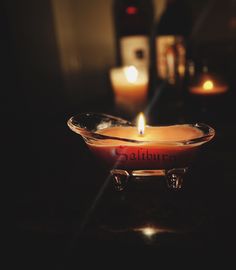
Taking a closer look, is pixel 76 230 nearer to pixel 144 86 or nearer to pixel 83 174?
pixel 83 174

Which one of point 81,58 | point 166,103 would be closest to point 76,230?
point 166,103

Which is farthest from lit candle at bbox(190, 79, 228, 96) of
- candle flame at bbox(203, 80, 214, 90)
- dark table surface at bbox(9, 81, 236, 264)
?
dark table surface at bbox(9, 81, 236, 264)

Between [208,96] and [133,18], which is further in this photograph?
[133,18]

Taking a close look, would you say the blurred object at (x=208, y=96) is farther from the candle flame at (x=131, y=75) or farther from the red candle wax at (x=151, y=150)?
the red candle wax at (x=151, y=150)

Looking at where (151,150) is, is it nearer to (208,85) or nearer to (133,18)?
(208,85)

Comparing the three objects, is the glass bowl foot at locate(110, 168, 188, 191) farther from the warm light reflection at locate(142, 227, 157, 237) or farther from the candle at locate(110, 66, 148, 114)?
the candle at locate(110, 66, 148, 114)

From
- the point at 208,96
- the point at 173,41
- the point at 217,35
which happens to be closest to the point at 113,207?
the point at 208,96

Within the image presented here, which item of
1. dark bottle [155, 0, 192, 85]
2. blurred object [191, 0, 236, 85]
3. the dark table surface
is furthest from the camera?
blurred object [191, 0, 236, 85]

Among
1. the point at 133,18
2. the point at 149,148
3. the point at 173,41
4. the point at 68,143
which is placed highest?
the point at 133,18
